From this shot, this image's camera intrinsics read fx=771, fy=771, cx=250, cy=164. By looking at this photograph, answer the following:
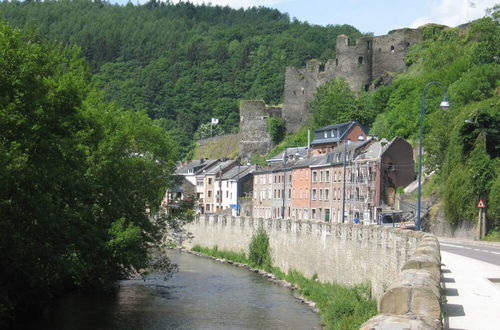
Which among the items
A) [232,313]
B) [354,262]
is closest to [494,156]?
[354,262]

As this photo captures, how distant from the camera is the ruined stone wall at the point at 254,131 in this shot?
122938 millimetres

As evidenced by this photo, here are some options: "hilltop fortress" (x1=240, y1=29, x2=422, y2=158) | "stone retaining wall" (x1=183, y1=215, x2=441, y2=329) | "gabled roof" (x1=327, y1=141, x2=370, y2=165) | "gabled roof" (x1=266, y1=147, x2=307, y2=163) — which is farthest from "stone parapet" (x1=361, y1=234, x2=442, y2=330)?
"hilltop fortress" (x1=240, y1=29, x2=422, y2=158)

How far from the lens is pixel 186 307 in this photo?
37562 mm

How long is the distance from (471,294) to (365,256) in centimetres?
1730

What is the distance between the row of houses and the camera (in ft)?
240

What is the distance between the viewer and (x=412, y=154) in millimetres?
76312

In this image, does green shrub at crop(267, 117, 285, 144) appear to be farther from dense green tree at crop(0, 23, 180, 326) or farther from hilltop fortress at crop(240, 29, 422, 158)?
dense green tree at crop(0, 23, 180, 326)

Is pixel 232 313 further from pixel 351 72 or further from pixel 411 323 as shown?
pixel 351 72

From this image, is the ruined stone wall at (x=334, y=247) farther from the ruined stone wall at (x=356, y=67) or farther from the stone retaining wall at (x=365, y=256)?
the ruined stone wall at (x=356, y=67)

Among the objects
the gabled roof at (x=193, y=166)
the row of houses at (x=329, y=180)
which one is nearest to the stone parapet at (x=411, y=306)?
the row of houses at (x=329, y=180)

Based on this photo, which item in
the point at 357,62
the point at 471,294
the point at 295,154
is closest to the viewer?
the point at 471,294

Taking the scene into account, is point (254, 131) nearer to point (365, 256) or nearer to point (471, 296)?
point (365, 256)

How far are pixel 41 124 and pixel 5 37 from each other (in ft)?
9.35

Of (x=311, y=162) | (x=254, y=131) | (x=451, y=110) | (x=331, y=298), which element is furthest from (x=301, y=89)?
(x=331, y=298)
